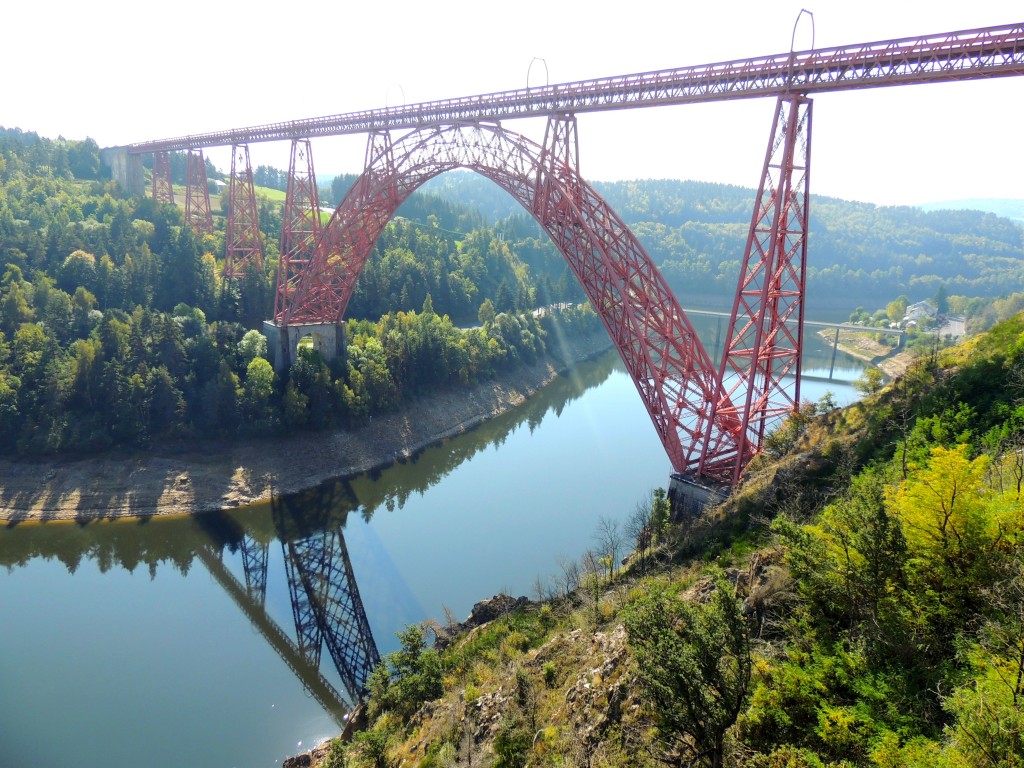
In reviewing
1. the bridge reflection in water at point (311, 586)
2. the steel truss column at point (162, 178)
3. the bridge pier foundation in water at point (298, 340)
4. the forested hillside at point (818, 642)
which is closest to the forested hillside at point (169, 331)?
the bridge pier foundation in water at point (298, 340)

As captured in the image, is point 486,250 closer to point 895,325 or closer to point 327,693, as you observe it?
point 895,325

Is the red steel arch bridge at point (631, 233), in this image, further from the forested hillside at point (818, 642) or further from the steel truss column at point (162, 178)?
the steel truss column at point (162, 178)

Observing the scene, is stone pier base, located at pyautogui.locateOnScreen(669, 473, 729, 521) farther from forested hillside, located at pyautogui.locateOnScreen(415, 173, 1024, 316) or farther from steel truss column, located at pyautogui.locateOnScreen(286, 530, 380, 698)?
forested hillside, located at pyautogui.locateOnScreen(415, 173, 1024, 316)

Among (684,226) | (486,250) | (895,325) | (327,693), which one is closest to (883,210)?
(684,226)

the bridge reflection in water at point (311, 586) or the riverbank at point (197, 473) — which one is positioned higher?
the riverbank at point (197, 473)

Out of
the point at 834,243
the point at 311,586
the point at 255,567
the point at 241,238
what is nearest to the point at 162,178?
the point at 241,238

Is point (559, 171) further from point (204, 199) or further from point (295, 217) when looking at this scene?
point (204, 199)
